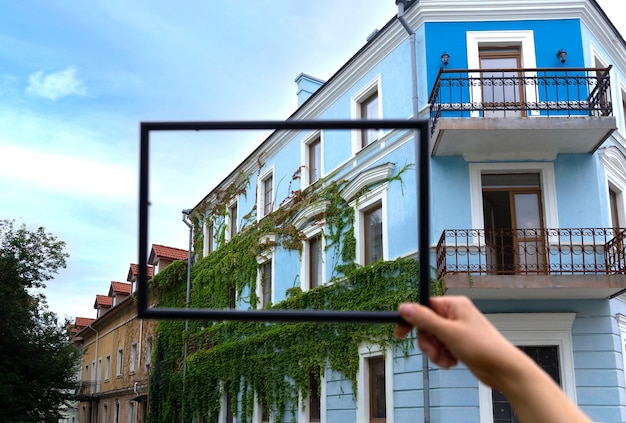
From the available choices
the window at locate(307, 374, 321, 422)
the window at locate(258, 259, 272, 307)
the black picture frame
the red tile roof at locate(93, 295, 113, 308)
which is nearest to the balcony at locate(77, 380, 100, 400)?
the red tile roof at locate(93, 295, 113, 308)

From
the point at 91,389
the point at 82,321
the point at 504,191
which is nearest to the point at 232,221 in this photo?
the point at 504,191

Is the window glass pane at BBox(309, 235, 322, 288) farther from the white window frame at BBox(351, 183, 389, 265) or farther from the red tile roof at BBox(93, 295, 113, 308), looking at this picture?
the red tile roof at BBox(93, 295, 113, 308)

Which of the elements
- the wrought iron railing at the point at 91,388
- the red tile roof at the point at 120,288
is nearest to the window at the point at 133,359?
the red tile roof at the point at 120,288

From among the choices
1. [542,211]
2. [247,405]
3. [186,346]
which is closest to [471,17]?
[542,211]

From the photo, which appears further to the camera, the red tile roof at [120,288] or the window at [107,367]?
the red tile roof at [120,288]

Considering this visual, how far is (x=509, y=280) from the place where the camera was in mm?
13586

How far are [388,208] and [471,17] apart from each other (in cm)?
441

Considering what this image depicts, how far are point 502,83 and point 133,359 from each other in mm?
25401

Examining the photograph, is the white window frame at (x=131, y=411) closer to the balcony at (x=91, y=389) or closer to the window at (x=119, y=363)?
the window at (x=119, y=363)

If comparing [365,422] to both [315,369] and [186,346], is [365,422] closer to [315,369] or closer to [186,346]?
[315,369]

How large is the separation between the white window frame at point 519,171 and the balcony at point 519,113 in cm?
17

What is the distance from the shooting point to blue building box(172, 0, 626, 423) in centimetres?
1394

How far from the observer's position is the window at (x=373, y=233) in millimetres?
16875

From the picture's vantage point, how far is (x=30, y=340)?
27.5 metres
